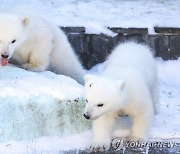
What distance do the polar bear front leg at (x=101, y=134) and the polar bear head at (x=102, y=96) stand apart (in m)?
0.15

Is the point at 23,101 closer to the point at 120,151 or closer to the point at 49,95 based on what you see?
the point at 49,95

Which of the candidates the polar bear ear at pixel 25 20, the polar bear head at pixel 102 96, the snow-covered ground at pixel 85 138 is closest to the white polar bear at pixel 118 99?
the polar bear head at pixel 102 96

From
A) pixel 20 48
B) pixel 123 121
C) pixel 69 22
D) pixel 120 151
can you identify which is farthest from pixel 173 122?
pixel 69 22

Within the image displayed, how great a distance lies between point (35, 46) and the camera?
19.1ft

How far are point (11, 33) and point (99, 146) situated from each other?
1.45 meters

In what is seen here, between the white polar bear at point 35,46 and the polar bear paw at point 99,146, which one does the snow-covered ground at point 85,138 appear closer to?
the polar bear paw at point 99,146

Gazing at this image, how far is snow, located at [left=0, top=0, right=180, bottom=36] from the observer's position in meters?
7.67

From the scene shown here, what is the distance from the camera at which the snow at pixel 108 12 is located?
767 cm

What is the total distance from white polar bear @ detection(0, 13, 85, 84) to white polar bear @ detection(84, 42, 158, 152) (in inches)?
35.3

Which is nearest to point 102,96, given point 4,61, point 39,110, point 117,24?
point 39,110

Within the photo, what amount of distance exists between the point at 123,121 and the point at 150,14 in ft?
10.9

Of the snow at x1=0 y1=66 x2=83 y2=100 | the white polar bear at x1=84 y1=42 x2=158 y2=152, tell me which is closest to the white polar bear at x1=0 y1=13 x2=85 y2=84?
the snow at x1=0 y1=66 x2=83 y2=100

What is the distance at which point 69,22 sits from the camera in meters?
7.81

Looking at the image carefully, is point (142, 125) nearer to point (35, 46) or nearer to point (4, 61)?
point (4, 61)
